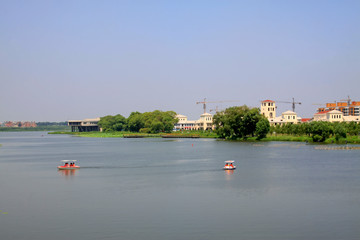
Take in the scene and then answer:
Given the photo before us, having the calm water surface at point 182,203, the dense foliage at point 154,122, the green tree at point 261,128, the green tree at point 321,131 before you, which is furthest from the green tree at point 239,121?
the calm water surface at point 182,203

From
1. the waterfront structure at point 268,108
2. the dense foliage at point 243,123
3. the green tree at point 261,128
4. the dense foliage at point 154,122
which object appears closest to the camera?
the green tree at point 261,128

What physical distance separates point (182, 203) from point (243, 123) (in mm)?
83575

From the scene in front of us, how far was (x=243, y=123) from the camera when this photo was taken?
368ft

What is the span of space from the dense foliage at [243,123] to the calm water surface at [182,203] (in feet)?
187

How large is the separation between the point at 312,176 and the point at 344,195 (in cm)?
1053

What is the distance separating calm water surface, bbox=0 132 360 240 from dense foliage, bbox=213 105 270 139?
187 ft

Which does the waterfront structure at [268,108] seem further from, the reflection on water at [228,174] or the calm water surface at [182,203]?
the reflection on water at [228,174]

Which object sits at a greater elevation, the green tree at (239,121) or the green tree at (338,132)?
the green tree at (239,121)

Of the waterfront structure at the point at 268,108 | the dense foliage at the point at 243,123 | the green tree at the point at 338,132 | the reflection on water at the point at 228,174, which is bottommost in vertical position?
the reflection on water at the point at 228,174

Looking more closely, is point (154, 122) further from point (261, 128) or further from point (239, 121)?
point (261, 128)

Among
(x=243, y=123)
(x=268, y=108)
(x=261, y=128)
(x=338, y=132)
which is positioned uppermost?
(x=268, y=108)

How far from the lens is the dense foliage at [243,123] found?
4279 inches

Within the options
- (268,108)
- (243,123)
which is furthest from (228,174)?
(268,108)

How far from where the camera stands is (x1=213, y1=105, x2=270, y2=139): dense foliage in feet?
357
